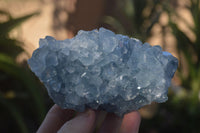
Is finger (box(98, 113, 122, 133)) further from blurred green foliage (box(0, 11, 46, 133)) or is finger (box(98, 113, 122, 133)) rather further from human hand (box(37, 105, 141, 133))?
blurred green foliage (box(0, 11, 46, 133))

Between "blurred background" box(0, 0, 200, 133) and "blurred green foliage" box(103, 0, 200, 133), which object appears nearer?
"blurred background" box(0, 0, 200, 133)

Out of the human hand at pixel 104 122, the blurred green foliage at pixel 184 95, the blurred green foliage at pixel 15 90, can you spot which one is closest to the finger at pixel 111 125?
the human hand at pixel 104 122

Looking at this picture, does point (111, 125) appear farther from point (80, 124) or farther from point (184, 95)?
point (184, 95)

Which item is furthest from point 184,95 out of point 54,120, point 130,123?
point 54,120

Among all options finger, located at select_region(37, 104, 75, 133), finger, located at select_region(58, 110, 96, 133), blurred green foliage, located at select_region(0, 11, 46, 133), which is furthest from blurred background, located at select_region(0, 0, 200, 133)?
finger, located at select_region(58, 110, 96, 133)

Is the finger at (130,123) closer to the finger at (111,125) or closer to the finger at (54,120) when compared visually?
the finger at (111,125)

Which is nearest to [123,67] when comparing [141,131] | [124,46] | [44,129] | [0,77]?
[124,46]

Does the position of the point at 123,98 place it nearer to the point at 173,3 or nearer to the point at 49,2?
the point at 49,2
